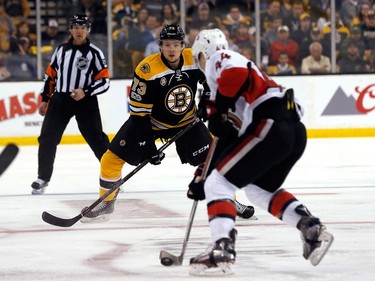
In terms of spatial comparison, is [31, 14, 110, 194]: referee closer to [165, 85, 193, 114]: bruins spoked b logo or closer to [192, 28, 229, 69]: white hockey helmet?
[165, 85, 193, 114]: bruins spoked b logo

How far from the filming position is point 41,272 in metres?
3.98

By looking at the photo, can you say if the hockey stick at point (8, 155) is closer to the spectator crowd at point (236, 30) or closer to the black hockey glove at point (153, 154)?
the black hockey glove at point (153, 154)

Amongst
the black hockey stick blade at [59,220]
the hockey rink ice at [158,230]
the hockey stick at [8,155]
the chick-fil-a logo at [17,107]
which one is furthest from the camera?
the chick-fil-a logo at [17,107]

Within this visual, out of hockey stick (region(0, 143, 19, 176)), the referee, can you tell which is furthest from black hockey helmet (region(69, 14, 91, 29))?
hockey stick (region(0, 143, 19, 176))

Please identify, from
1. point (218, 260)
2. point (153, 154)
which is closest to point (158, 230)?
point (153, 154)

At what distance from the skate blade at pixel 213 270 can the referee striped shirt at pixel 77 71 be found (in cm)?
294

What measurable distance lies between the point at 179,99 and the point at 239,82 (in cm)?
159

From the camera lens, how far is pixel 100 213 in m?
5.48

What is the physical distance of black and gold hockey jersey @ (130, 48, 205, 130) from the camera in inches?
208

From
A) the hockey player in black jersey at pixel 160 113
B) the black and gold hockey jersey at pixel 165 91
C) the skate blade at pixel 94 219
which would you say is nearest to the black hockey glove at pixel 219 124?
the hockey player in black jersey at pixel 160 113

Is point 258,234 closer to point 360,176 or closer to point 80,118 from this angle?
point 80,118

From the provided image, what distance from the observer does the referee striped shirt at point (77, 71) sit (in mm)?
6660

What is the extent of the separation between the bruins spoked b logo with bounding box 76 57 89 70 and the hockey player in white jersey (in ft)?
8.86

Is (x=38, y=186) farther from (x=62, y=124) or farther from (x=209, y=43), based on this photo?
(x=209, y=43)
